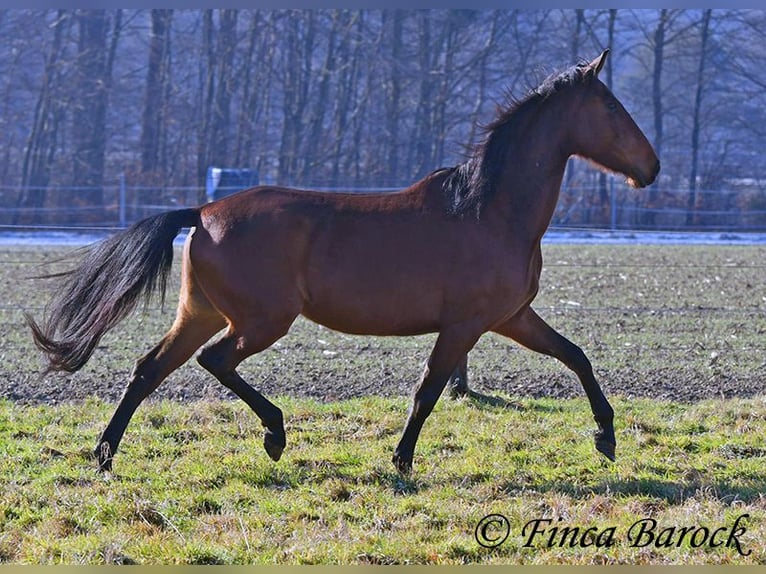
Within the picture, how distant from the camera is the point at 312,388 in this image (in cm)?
773

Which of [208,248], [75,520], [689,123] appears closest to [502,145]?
[208,248]

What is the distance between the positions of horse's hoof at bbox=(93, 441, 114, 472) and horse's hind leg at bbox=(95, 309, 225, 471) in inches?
2.8

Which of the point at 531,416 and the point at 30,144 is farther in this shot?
the point at 30,144

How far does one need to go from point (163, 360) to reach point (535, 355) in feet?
14.2

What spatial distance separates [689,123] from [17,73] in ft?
66.3

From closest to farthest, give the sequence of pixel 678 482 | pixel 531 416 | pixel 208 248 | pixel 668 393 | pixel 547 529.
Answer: pixel 547 529 < pixel 678 482 < pixel 208 248 < pixel 531 416 < pixel 668 393

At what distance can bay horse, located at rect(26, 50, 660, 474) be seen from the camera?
5504 millimetres

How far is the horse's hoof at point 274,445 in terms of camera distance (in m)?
5.50

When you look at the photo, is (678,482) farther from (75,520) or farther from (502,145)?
(75,520)

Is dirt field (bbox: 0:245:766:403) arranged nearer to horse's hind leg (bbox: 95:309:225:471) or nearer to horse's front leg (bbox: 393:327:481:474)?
horse's hind leg (bbox: 95:309:225:471)

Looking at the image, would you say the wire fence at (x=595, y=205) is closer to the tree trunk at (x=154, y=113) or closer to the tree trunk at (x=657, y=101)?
the tree trunk at (x=657, y=101)

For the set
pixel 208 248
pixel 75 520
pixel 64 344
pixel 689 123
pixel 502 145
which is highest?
pixel 689 123

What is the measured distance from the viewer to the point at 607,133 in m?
5.88

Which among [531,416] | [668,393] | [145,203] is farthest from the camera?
[145,203]
